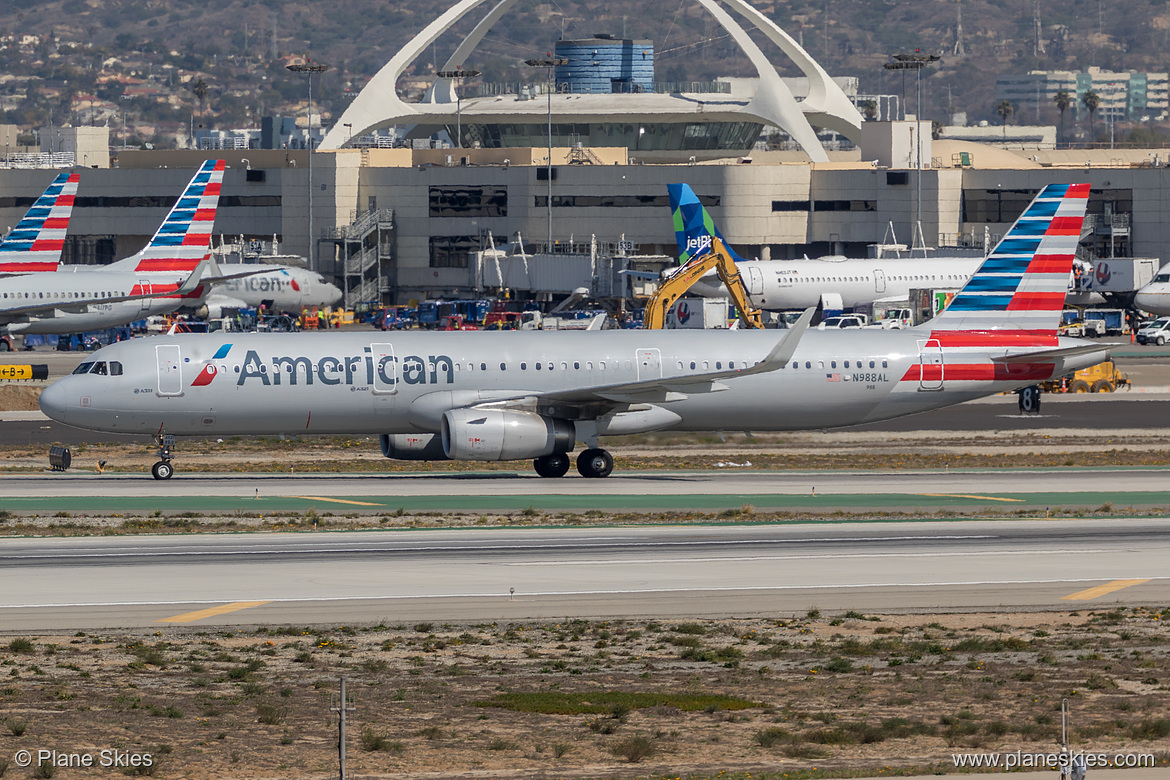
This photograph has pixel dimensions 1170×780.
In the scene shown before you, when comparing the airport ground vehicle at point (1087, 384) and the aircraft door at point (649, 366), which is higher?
the aircraft door at point (649, 366)

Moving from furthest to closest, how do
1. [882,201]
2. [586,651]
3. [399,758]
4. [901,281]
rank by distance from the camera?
1. [882,201]
2. [901,281]
3. [586,651]
4. [399,758]

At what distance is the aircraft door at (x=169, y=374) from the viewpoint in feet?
156

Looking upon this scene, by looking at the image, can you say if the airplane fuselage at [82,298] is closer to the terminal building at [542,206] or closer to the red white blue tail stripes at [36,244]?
the red white blue tail stripes at [36,244]

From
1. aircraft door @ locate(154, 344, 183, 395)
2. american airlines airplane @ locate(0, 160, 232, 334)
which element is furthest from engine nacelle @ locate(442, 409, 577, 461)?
american airlines airplane @ locate(0, 160, 232, 334)

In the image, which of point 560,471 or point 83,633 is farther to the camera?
point 560,471

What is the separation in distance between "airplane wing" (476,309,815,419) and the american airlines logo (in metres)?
1.97

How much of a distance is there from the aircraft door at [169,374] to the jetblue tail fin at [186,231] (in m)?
56.5

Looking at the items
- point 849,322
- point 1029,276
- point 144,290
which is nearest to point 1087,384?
point 849,322

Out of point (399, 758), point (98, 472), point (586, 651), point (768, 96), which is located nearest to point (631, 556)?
point (586, 651)

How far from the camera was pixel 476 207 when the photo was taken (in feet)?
498

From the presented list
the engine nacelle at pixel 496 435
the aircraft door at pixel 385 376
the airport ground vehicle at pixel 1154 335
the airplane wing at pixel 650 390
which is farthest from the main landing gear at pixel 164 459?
the airport ground vehicle at pixel 1154 335

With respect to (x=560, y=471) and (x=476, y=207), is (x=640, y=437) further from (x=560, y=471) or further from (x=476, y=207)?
(x=476, y=207)

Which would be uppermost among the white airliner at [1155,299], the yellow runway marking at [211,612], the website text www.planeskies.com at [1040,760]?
the white airliner at [1155,299]

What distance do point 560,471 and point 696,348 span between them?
5526 millimetres
